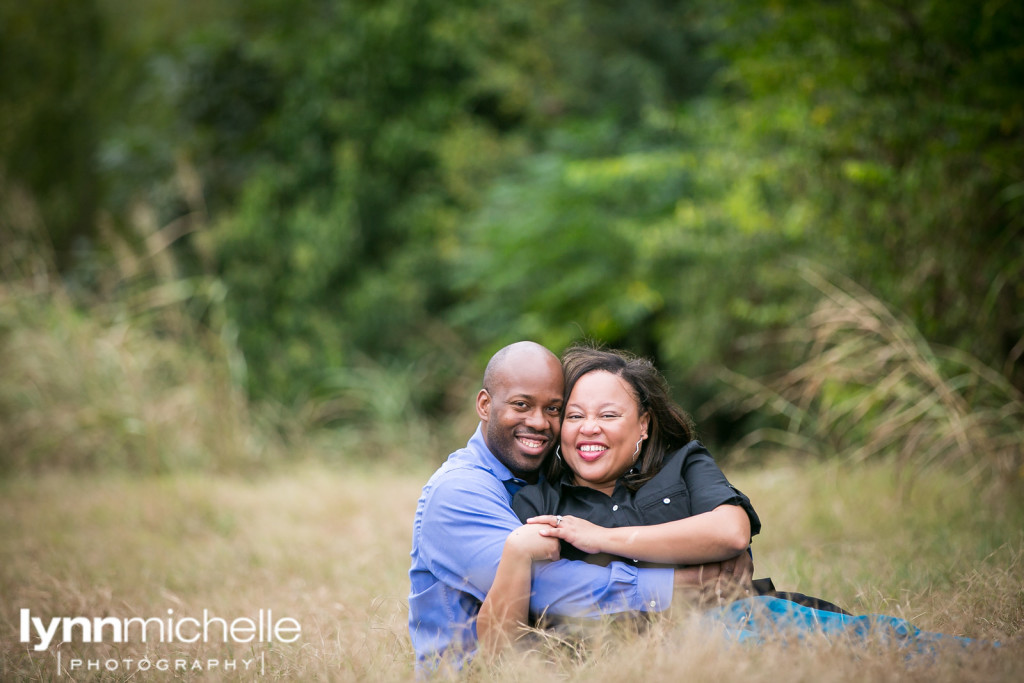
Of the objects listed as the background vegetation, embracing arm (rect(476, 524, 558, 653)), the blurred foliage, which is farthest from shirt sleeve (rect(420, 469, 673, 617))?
the blurred foliage

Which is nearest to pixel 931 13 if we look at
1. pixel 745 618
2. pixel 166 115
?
pixel 745 618

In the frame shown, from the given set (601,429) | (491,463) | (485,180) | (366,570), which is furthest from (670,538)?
(485,180)

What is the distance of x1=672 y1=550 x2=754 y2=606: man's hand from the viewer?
3098mm

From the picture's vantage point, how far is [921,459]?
20.7ft

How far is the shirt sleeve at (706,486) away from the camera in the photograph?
3166mm

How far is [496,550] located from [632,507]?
0.59m

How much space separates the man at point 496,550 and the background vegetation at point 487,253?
26 cm

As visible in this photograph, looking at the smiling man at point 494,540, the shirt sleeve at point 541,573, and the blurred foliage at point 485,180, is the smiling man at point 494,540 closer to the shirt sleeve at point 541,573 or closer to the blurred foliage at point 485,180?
the shirt sleeve at point 541,573

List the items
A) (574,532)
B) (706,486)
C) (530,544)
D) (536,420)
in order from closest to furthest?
(530,544)
(574,532)
(706,486)
(536,420)

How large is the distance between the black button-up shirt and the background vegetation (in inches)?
20.3

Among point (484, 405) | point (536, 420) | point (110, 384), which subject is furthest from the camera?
point (110, 384)

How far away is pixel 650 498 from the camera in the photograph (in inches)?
130

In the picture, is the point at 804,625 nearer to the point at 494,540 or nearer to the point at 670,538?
the point at 670,538

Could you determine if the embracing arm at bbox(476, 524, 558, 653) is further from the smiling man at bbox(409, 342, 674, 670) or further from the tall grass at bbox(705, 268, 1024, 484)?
the tall grass at bbox(705, 268, 1024, 484)
